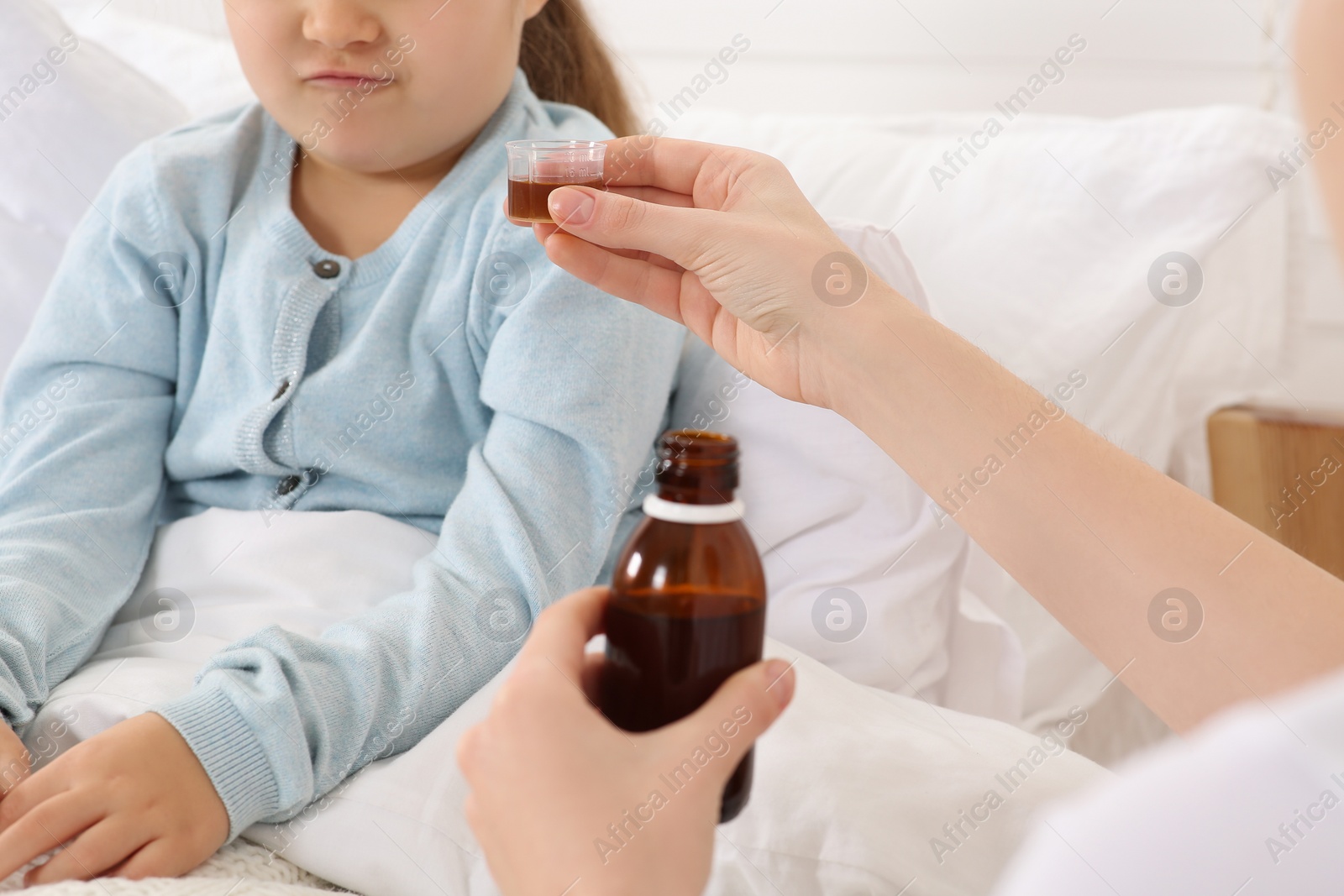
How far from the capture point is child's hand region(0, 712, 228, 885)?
0.73 metres

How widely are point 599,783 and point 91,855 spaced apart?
0.45 metres

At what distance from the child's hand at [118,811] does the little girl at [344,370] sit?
0.24ft

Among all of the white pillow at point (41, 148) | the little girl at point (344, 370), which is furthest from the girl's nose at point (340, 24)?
the white pillow at point (41, 148)

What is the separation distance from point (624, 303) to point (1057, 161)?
29.1 inches

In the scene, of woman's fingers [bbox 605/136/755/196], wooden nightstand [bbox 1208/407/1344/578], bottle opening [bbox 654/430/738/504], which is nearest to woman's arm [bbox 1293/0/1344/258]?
bottle opening [bbox 654/430/738/504]

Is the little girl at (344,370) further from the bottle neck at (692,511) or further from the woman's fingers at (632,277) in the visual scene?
the bottle neck at (692,511)

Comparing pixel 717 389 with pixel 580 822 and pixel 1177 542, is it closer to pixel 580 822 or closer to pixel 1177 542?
pixel 1177 542

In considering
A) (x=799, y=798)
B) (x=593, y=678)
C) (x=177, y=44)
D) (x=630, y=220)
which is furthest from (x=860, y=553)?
(x=177, y=44)

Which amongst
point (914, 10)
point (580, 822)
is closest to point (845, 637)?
point (580, 822)

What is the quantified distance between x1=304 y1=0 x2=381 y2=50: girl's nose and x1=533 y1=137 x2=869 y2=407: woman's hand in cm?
33

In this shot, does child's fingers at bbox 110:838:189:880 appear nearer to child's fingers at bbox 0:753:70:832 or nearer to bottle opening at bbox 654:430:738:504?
child's fingers at bbox 0:753:70:832

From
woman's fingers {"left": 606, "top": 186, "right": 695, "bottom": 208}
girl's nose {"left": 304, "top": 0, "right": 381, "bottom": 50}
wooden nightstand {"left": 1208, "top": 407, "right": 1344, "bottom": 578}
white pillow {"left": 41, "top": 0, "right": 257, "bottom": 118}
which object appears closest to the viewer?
woman's fingers {"left": 606, "top": 186, "right": 695, "bottom": 208}

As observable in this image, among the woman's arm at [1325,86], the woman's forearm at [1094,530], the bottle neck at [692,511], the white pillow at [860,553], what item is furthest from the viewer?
the white pillow at [860,553]

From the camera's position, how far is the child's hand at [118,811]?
2.39ft
